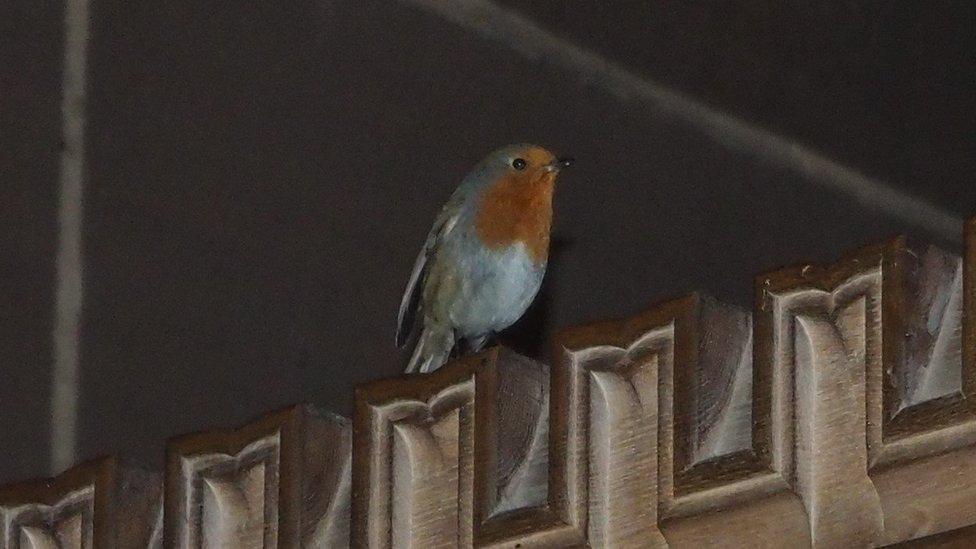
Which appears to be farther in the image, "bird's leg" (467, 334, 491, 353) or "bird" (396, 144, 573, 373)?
"bird's leg" (467, 334, 491, 353)

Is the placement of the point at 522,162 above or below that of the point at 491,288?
above

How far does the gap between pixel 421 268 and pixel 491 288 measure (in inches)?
7.8

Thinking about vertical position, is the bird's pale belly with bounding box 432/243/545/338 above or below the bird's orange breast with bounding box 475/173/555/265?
below

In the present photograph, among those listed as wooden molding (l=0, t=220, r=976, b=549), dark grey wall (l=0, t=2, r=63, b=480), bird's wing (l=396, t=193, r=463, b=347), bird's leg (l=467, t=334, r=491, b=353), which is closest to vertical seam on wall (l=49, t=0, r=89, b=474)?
dark grey wall (l=0, t=2, r=63, b=480)

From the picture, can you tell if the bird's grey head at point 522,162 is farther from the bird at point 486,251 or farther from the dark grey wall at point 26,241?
the dark grey wall at point 26,241

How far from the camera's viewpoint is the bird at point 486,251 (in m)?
3.84

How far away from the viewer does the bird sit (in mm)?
3842

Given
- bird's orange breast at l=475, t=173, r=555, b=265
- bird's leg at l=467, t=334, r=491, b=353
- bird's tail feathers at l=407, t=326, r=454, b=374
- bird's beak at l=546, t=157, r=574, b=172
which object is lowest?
bird's tail feathers at l=407, t=326, r=454, b=374

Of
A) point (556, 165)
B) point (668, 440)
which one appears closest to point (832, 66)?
point (556, 165)

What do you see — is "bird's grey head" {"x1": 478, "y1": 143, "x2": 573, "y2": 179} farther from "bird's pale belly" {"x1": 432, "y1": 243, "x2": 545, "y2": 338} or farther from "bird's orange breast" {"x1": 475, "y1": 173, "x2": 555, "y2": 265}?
"bird's pale belly" {"x1": 432, "y1": 243, "x2": 545, "y2": 338}

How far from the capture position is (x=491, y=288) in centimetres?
386

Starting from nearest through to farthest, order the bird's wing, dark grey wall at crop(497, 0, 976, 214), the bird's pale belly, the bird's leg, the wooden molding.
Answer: the wooden molding → the bird's pale belly → the bird's wing → the bird's leg → dark grey wall at crop(497, 0, 976, 214)

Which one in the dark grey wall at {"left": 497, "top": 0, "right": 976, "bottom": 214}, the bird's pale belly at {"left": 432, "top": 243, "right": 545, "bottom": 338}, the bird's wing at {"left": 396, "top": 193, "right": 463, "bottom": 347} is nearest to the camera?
the bird's pale belly at {"left": 432, "top": 243, "right": 545, "bottom": 338}

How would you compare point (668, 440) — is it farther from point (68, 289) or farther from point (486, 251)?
point (68, 289)
